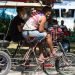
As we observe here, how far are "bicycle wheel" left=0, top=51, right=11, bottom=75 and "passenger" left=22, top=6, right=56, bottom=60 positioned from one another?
0.64 m

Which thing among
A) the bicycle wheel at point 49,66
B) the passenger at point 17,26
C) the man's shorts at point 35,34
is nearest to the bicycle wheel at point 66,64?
the bicycle wheel at point 49,66

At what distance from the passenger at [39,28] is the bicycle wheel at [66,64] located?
32 cm

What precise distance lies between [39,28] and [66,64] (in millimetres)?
1065

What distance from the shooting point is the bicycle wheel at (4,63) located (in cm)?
962

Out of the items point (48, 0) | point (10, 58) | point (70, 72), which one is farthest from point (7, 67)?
point (48, 0)

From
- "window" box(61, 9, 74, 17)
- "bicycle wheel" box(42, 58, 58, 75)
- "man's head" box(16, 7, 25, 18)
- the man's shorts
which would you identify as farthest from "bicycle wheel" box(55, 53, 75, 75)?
"window" box(61, 9, 74, 17)

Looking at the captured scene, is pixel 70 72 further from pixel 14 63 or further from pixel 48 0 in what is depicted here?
pixel 48 0

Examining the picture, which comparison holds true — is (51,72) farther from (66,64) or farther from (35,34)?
(35,34)

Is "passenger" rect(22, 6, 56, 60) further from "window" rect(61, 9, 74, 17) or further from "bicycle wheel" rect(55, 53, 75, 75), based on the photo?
"window" rect(61, 9, 74, 17)

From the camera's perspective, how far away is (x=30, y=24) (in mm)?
9812

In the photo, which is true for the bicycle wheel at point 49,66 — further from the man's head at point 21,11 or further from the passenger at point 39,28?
the man's head at point 21,11

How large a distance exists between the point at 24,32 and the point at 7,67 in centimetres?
90

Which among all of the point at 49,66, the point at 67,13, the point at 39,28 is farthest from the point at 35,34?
the point at 67,13

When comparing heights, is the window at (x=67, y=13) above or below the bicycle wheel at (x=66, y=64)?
above
